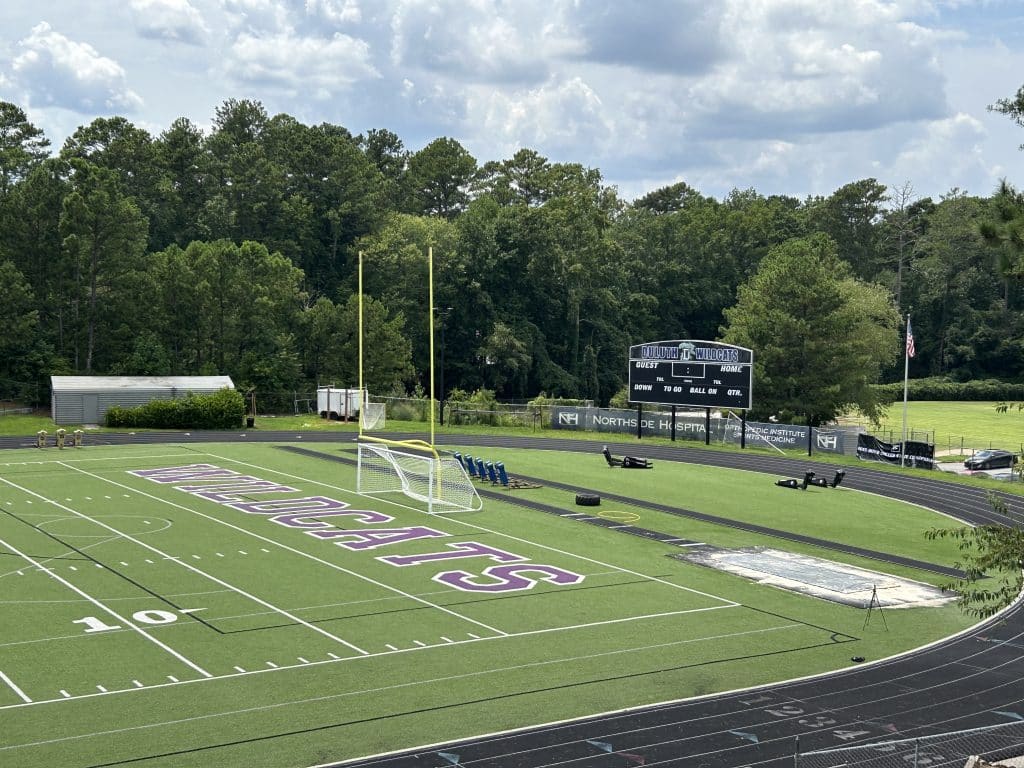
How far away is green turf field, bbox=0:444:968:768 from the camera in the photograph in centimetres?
1781

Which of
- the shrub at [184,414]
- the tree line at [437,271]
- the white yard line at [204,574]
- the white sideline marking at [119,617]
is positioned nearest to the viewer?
the white sideline marking at [119,617]

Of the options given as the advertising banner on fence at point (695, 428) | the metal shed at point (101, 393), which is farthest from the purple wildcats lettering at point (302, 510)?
the metal shed at point (101, 393)

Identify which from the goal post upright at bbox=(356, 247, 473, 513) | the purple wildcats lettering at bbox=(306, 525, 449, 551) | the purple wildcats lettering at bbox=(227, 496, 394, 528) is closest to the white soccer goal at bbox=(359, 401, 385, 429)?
the goal post upright at bbox=(356, 247, 473, 513)

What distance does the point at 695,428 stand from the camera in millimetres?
63656

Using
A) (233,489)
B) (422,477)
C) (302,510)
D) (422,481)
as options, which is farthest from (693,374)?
(302,510)

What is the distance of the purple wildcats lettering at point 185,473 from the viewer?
145 ft

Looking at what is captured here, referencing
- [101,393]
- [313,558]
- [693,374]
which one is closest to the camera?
[313,558]

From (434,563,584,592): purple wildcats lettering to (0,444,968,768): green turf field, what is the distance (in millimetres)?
107

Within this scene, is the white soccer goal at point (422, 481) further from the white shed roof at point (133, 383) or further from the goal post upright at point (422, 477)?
the white shed roof at point (133, 383)

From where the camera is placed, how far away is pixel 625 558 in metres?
31.0

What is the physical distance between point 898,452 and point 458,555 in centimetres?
3316

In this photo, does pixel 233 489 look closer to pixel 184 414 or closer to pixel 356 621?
pixel 356 621

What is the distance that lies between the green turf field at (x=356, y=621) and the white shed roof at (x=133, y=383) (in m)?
25.4

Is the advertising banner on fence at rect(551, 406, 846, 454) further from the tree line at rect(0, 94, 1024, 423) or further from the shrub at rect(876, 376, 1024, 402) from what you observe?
the shrub at rect(876, 376, 1024, 402)
